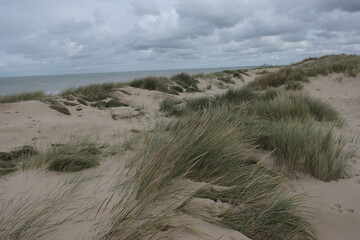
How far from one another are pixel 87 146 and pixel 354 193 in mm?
2931

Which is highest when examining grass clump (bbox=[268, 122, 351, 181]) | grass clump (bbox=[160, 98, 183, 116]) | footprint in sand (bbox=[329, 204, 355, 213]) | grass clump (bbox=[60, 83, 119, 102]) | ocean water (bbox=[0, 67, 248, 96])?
ocean water (bbox=[0, 67, 248, 96])

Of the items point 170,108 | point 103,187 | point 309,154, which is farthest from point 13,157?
point 170,108

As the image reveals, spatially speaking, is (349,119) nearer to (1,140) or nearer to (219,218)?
(219,218)

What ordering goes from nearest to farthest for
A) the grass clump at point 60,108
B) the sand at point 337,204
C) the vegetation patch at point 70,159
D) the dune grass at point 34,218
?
the dune grass at point 34,218
the sand at point 337,204
the vegetation patch at point 70,159
the grass clump at point 60,108

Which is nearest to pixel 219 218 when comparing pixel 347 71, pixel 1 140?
pixel 1 140

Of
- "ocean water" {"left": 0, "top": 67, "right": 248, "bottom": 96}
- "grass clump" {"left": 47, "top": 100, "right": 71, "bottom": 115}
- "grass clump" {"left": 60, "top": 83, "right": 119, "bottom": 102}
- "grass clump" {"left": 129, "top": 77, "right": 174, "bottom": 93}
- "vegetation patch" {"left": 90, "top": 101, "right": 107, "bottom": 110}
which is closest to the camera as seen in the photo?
"grass clump" {"left": 47, "top": 100, "right": 71, "bottom": 115}

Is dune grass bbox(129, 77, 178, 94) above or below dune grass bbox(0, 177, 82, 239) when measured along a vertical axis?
above

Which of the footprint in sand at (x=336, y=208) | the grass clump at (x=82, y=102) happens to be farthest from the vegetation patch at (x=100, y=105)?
the footprint in sand at (x=336, y=208)

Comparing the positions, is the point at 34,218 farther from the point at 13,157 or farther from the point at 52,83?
the point at 52,83

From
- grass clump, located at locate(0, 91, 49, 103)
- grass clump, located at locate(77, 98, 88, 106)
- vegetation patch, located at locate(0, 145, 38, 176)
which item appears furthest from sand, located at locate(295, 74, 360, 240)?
grass clump, located at locate(0, 91, 49, 103)

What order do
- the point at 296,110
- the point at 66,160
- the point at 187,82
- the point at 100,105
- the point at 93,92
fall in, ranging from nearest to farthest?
the point at 66,160 < the point at 296,110 < the point at 100,105 < the point at 93,92 < the point at 187,82

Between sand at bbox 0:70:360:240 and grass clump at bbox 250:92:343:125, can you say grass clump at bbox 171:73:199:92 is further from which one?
grass clump at bbox 250:92:343:125

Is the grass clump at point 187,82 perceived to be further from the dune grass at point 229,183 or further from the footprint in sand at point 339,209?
the footprint in sand at point 339,209

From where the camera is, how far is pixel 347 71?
1154cm
